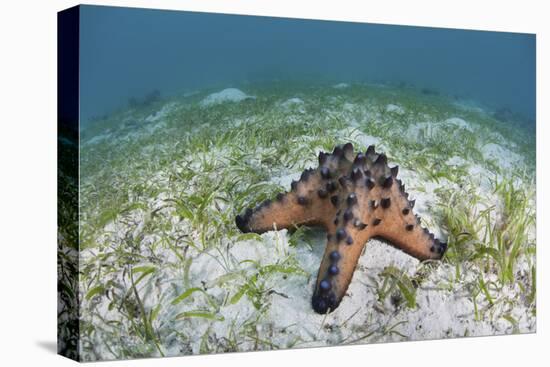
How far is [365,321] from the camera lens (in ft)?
27.2

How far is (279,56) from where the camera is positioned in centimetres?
830

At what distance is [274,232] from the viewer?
26.4ft

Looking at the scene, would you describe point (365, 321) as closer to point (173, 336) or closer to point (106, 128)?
point (173, 336)

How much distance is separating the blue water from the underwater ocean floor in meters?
0.17

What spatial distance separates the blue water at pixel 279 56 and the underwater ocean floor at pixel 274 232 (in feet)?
0.56

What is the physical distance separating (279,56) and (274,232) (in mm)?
1699

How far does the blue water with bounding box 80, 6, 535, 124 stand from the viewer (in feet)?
24.7

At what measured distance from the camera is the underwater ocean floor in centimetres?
753

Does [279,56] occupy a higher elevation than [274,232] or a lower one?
higher

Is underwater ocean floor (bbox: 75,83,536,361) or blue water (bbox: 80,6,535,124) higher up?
blue water (bbox: 80,6,535,124)

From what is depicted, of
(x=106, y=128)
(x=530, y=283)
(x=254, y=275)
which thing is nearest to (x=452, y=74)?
(x=530, y=283)

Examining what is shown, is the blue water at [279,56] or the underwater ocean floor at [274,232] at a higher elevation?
the blue water at [279,56]

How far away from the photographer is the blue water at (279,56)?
7.53m

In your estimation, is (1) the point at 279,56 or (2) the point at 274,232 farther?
(1) the point at 279,56
